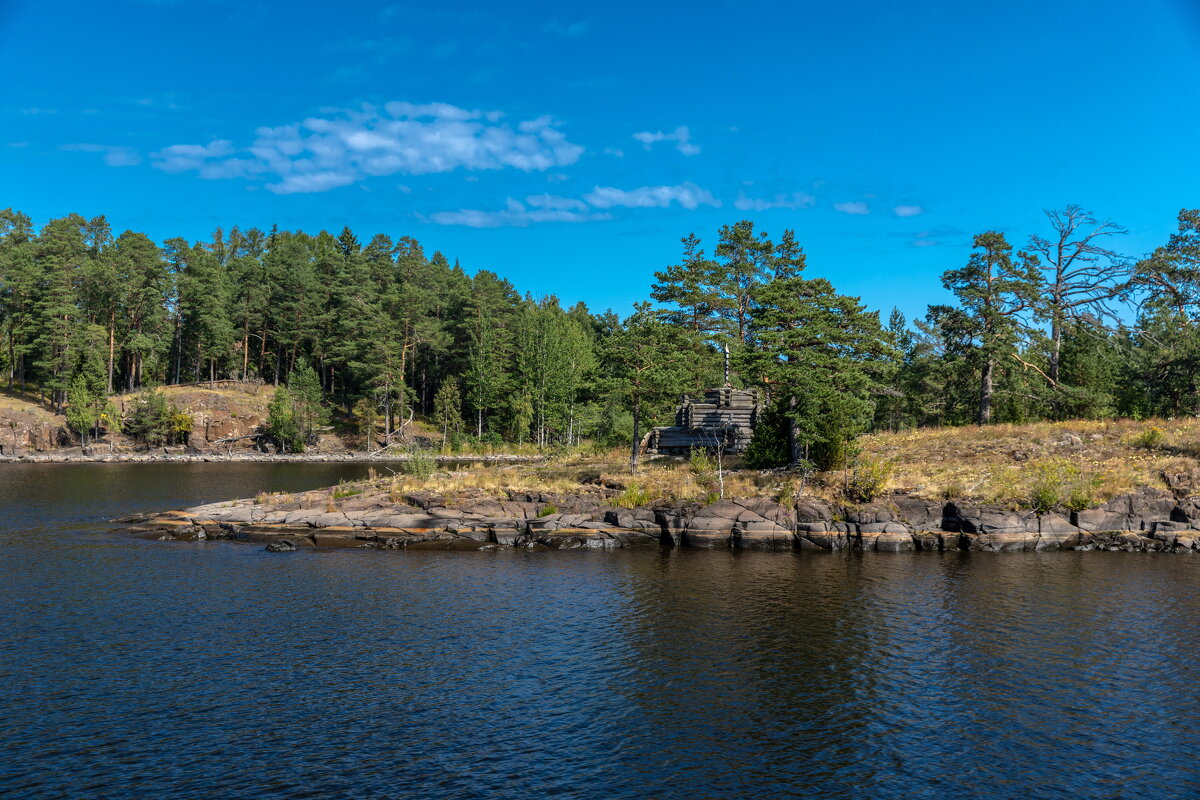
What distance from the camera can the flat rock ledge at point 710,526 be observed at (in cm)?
3875

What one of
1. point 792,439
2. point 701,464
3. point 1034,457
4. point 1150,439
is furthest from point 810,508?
point 1150,439

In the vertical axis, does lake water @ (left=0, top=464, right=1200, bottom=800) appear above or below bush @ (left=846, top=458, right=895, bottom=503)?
below

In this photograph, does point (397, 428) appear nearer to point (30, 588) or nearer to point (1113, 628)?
point (30, 588)

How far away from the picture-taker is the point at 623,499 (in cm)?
4347

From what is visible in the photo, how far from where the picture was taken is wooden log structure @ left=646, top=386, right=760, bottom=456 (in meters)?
54.5

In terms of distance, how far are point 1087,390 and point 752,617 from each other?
39402 mm

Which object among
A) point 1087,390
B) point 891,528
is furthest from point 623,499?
point 1087,390

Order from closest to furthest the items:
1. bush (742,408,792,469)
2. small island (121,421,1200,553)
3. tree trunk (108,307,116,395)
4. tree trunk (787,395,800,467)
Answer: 1. small island (121,421,1200,553)
2. tree trunk (787,395,800,467)
3. bush (742,408,792,469)
4. tree trunk (108,307,116,395)

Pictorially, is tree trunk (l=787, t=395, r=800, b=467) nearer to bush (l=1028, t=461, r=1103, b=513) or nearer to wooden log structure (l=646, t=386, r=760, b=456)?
wooden log structure (l=646, t=386, r=760, b=456)

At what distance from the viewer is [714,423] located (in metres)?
55.1

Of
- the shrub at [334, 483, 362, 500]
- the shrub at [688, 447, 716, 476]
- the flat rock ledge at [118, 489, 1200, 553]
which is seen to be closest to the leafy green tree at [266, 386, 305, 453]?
the shrub at [334, 483, 362, 500]

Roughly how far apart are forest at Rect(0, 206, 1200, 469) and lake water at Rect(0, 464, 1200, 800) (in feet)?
56.0

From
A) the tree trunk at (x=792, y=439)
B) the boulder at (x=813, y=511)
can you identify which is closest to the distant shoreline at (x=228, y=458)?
the tree trunk at (x=792, y=439)

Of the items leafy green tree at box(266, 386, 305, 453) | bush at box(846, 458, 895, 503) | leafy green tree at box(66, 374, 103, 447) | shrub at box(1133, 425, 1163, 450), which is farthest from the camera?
leafy green tree at box(266, 386, 305, 453)
